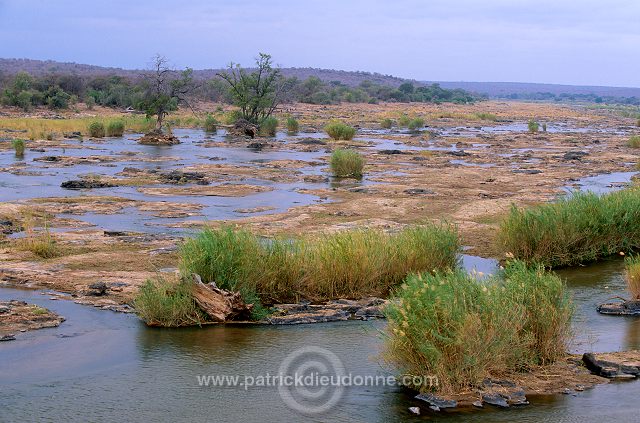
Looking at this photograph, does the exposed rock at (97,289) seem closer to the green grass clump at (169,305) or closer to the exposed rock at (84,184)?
the green grass clump at (169,305)

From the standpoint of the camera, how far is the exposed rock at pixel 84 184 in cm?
2453

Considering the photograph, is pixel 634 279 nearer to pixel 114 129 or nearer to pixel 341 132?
pixel 341 132

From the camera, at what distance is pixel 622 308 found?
1224cm

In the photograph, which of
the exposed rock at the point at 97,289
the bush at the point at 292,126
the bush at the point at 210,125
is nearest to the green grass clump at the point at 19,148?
the bush at the point at 210,125

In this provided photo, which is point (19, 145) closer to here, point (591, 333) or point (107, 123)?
point (107, 123)

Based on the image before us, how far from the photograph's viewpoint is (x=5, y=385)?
905cm

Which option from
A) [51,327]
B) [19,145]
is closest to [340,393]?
[51,327]

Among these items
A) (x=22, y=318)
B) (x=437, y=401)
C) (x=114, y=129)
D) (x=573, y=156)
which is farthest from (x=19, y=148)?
(x=437, y=401)

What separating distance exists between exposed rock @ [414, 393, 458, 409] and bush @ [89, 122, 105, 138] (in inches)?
1519

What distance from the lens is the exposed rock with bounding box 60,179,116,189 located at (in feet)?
80.5

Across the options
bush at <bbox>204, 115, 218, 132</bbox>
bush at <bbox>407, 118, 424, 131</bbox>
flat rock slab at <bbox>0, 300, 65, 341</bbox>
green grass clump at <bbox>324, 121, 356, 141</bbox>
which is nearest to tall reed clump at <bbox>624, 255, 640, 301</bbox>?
flat rock slab at <bbox>0, 300, 65, 341</bbox>

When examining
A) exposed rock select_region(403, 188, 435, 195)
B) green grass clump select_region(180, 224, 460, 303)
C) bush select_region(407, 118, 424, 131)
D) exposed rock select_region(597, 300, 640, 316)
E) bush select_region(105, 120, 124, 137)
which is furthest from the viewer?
bush select_region(407, 118, 424, 131)

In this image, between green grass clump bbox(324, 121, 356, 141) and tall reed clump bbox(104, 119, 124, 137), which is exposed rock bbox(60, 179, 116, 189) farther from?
green grass clump bbox(324, 121, 356, 141)

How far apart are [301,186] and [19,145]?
14.0 meters
